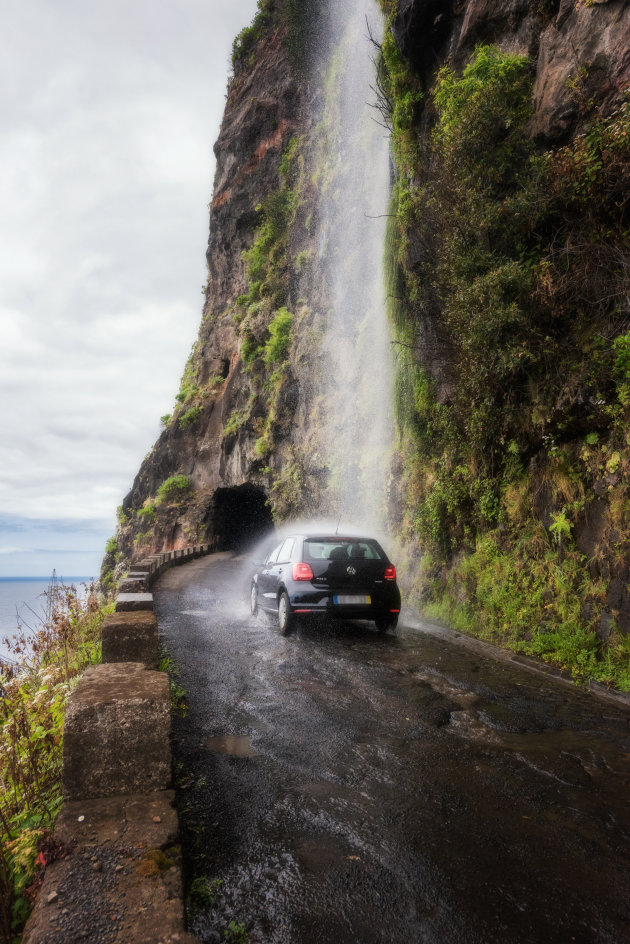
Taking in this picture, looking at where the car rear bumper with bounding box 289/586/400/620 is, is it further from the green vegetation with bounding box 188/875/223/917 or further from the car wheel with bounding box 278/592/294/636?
the green vegetation with bounding box 188/875/223/917

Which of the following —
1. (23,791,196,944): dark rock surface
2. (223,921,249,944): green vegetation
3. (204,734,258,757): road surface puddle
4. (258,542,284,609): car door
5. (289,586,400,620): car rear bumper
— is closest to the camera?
(23,791,196,944): dark rock surface

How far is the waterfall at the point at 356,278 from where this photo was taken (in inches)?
704

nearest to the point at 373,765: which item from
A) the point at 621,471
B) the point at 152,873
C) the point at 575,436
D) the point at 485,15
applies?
the point at 152,873

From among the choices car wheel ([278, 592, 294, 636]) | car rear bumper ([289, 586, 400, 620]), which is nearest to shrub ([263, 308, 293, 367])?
car wheel ([278, 592, 294, 636])

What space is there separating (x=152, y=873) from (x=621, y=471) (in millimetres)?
6695

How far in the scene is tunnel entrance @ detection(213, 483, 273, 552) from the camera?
115ft

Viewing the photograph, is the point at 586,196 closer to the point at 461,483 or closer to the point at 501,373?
the point at 501,373

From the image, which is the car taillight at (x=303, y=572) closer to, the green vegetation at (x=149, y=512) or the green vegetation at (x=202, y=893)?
the green vegetation at (x=202, y=893)

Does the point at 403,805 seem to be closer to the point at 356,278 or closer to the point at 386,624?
the point at 386,624

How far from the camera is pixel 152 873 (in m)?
2.38

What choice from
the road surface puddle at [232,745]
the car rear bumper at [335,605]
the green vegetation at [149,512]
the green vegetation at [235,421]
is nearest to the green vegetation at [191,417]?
the green vegetation at [235,421]

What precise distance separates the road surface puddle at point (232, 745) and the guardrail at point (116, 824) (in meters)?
1.07

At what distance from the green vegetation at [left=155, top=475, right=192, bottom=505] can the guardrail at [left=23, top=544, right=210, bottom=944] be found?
32322 mm

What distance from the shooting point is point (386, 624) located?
898 cm
